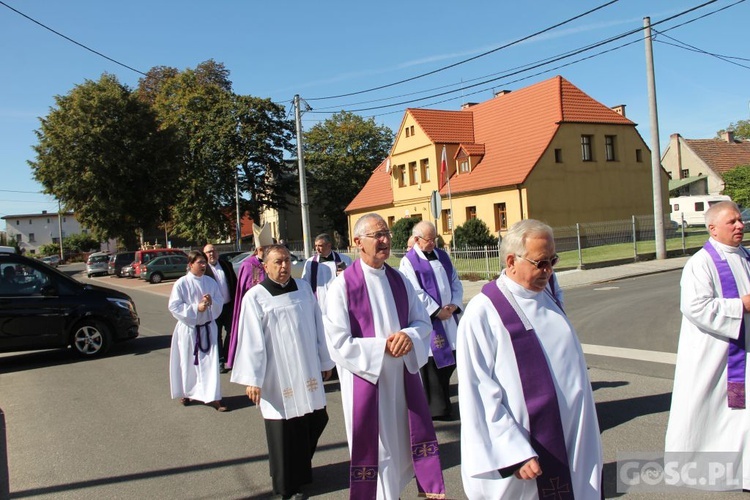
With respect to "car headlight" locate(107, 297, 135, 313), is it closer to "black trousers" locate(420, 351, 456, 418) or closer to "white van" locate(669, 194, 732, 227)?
"black trousers" locate(420, 351, 456, 418)

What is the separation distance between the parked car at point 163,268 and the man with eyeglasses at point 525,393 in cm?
3458

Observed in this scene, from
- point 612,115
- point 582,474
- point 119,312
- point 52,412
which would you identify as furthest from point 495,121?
point 582,474

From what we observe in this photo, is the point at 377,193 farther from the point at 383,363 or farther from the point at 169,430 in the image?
the point at 383,363

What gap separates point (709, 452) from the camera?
417cm

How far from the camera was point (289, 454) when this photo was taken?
15.2 feet

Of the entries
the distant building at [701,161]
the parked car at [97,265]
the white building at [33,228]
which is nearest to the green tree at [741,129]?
the distant building at [701,161]

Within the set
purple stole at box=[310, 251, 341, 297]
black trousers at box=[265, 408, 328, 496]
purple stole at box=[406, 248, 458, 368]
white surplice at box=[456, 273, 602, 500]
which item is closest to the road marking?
purple stole at box=[406, 248, 458, 368]

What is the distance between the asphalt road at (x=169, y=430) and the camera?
498cm

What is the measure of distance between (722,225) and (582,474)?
235 centimetres

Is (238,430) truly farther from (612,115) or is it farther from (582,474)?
(612,115)

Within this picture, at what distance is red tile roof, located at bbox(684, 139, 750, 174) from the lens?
62.3m

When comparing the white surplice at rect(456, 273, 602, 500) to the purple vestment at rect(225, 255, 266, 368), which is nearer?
the white surplice at rect(456, 273, 602, 500)

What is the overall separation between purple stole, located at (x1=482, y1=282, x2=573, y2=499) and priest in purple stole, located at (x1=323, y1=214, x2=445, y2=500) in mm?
1271

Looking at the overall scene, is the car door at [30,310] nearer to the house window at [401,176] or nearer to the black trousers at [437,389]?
the black trousers at [437,389]
